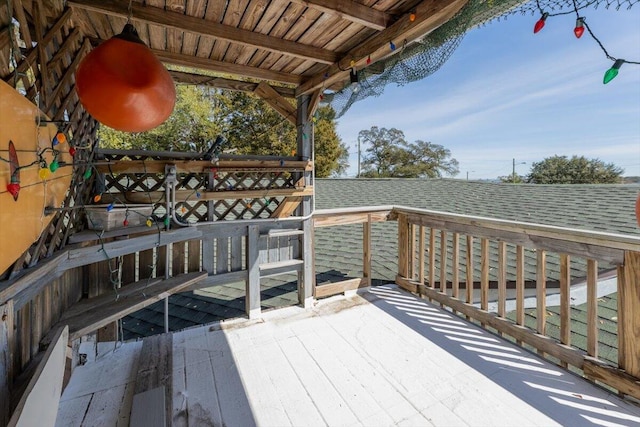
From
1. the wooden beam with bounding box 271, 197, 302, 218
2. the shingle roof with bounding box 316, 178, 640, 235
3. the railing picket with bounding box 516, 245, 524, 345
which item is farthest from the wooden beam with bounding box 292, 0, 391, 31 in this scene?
the shingle roof with bounding box 316, 178, 640, 235

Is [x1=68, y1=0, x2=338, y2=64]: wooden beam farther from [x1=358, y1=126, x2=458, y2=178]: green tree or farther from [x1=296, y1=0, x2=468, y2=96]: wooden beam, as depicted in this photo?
[x1=358, y1=126, x2=458, y2=178]: green tree

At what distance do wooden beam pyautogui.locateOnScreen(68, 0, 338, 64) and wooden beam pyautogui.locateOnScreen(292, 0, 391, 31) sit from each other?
0.54 meters

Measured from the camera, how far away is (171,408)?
1.58m

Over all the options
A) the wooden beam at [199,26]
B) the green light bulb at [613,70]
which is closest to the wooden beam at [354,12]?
the wooden beam at [199,26]

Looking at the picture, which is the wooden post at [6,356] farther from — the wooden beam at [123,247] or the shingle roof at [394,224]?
the shingle roof at [394,224]

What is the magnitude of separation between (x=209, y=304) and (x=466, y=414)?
2.82 meters

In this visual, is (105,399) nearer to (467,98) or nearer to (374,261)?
(374,261)

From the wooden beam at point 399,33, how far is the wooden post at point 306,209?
0.52 metres

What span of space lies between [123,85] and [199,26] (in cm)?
127

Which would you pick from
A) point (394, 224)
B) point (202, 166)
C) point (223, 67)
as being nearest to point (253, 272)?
point (202, 166)

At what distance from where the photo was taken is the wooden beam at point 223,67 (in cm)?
231

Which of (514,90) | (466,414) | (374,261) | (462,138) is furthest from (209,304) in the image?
(462,138)

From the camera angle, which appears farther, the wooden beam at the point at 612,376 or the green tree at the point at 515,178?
the green tree at the point at 515,178

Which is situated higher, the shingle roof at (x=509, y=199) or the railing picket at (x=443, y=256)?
the shingle roof at (x=509, y=199)
